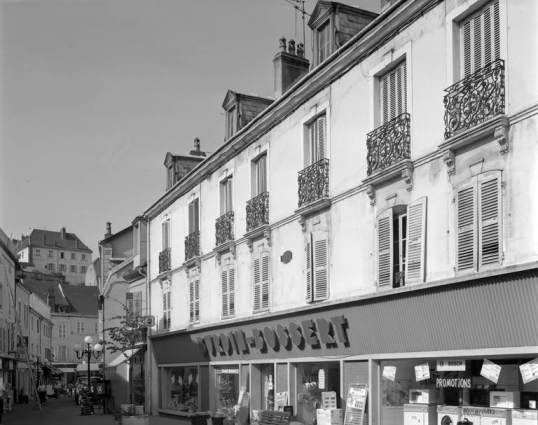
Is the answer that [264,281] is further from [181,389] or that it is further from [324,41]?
Result: [181,389]

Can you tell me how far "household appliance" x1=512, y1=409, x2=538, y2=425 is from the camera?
12.3 meters

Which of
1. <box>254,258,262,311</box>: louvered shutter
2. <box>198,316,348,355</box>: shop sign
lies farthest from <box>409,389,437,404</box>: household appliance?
<box>254,258,262,311</box>: louvered shutter

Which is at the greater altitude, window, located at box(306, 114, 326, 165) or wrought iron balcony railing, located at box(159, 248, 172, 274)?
window, located at box(306, 114, 326, 165)

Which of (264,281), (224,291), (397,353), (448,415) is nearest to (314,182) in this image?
(264,281)

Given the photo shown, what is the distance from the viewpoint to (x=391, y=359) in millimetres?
15805

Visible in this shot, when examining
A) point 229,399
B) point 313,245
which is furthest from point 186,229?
point 313,245

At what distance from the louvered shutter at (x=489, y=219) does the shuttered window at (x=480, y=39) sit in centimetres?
189

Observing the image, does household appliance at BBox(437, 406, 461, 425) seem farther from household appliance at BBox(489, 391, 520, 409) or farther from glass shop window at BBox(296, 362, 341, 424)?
glass shop window at BBox(296, 362, 341, 424)

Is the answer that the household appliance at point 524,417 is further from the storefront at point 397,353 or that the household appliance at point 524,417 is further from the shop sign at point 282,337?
the shop sign at point 282,337

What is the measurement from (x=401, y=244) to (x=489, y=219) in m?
2.84

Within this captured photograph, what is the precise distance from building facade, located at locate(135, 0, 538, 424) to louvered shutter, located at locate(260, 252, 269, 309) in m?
0.06

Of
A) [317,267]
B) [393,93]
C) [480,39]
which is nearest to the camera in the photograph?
[480,39]

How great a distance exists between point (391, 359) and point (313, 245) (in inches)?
151

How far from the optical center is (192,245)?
27.3 meters
